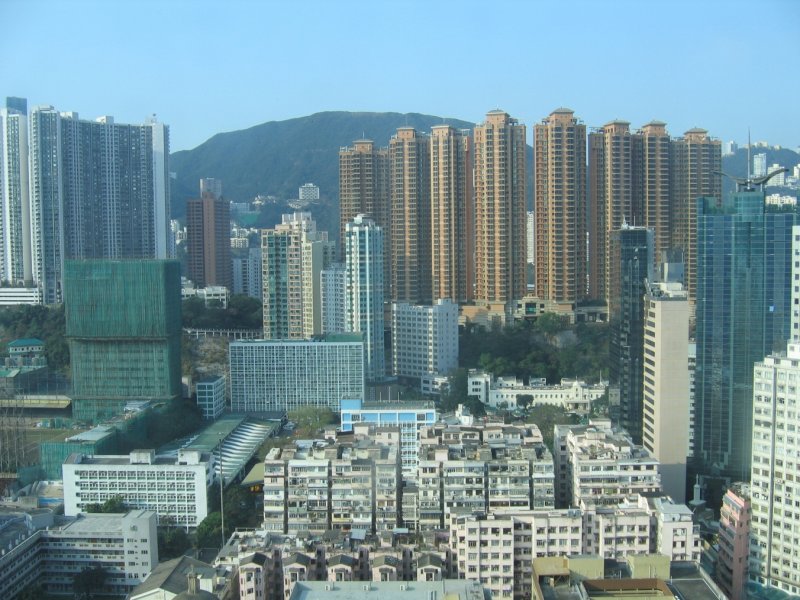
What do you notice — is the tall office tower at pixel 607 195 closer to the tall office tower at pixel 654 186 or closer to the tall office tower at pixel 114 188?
the tall office tower at pixel 654 186

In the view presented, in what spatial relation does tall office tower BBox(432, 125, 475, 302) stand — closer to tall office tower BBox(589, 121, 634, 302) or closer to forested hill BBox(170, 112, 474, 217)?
tall office tower BBox(589, 121, 634, 302)

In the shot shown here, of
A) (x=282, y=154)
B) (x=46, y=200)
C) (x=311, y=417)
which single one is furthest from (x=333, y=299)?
(x=282, y=154)

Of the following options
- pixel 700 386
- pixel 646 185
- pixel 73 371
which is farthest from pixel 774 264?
pixel 73 371

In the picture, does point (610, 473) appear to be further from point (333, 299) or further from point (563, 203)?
point (563, 203)

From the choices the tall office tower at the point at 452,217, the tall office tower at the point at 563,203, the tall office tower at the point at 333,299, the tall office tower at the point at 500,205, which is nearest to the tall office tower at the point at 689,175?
the tall office tower at the point at 563,203

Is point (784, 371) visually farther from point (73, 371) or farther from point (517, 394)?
point (73, 371)
